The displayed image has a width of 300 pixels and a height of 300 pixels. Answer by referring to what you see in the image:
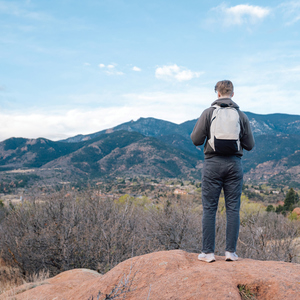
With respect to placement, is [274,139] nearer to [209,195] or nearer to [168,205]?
[168,205]

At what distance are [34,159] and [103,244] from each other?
456ft

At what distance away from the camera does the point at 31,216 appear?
1359 centimetres

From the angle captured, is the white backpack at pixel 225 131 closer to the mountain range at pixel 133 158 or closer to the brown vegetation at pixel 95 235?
the brown vegetation at pixel 95 235

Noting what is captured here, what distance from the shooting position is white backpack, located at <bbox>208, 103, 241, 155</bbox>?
3236 millimetres

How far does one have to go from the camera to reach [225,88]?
11.6ft

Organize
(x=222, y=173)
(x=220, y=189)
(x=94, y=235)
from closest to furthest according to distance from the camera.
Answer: (x=222, y=173)
(x=220, y=189)
(x=94, y=235)

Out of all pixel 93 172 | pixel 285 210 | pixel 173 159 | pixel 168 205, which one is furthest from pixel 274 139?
pixel 168 205

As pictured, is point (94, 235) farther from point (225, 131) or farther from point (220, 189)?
point (225, 131)

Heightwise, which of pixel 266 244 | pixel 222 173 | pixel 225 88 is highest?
pixel 225 88

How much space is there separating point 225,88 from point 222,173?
1.16 m

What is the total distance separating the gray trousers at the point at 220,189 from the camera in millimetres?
3348

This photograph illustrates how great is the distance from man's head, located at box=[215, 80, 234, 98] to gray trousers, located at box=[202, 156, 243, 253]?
87 centimetres

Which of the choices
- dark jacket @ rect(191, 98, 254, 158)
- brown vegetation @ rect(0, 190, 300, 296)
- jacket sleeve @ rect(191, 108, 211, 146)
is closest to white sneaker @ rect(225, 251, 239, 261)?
dark jacket @ rect(191, 98, 254, 158)

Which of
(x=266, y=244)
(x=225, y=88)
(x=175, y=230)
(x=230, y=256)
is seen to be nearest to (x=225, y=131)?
(x=225, y=88)
